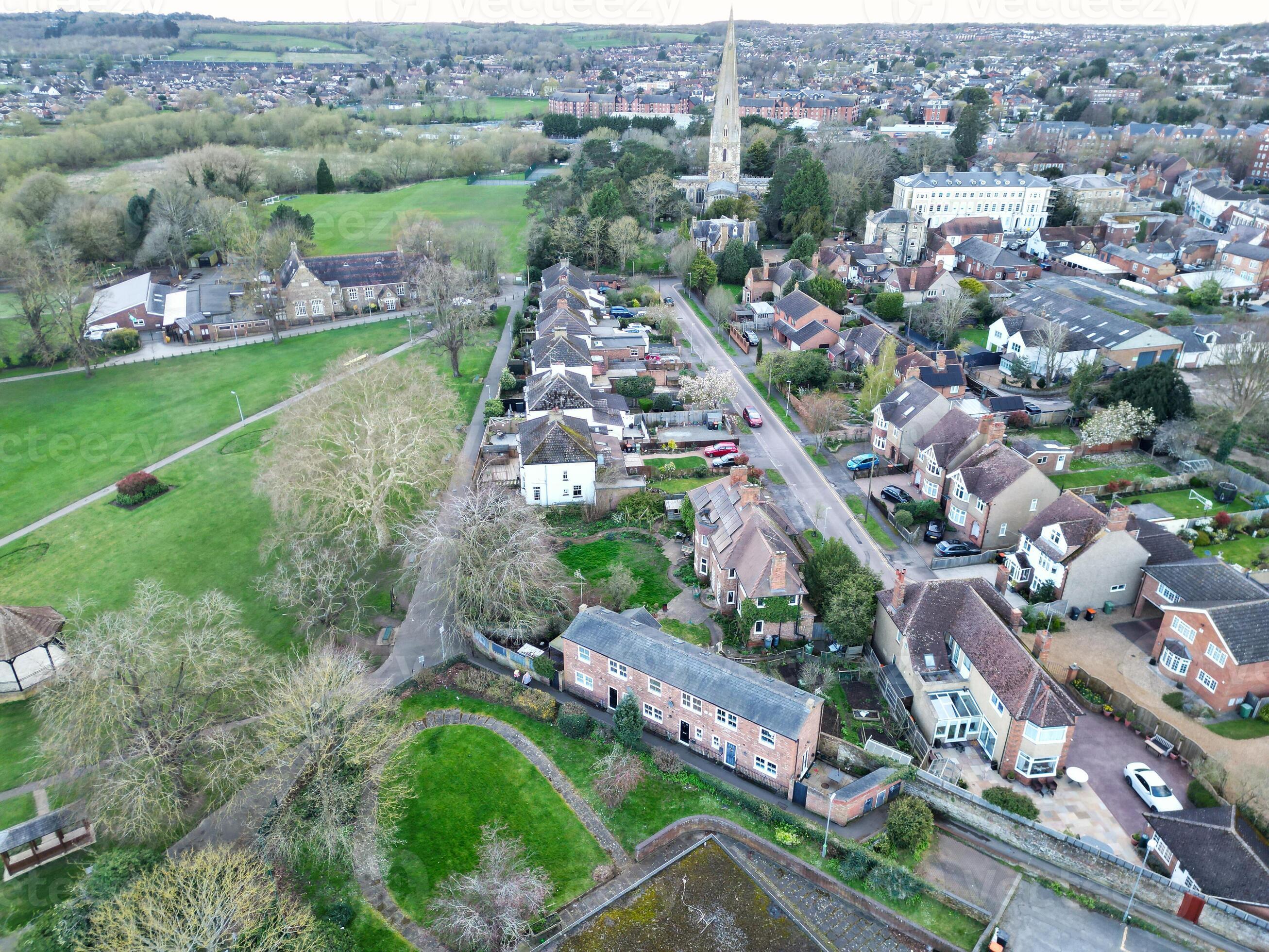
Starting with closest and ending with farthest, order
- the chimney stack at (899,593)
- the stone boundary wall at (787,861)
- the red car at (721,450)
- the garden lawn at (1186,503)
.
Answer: the stone boundary wall at (787,861), the chimney stack at (899,593), the garden lawn at (1186,503), the red car at (721,450)

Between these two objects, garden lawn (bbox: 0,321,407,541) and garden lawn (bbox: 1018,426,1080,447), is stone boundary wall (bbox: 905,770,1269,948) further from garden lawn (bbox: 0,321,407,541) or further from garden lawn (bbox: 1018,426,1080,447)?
garden lawn (bbox: 0,321,407,541)

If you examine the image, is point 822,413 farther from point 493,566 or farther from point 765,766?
point 765,766

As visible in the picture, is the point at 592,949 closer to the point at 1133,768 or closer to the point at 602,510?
the point at 1133,768

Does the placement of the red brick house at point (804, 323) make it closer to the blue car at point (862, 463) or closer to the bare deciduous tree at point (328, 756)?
the blue car at point (862, 463)

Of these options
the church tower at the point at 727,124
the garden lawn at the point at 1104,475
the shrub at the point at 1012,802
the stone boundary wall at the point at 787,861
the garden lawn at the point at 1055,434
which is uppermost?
the church tower at the point at 727,124

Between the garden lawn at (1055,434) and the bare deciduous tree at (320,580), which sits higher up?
the garden lawn at (1055,434)

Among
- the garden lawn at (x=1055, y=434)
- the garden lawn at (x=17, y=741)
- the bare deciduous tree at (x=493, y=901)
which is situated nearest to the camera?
the bare deciduous tree at (x=493, y=901)

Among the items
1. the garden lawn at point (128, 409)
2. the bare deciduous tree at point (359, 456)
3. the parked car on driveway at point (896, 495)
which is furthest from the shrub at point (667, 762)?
the garden lawn at point (128, 409)
